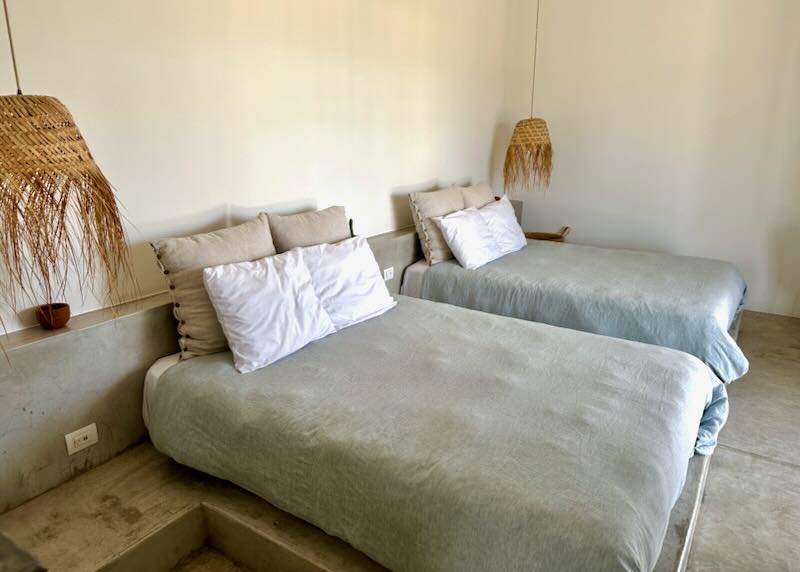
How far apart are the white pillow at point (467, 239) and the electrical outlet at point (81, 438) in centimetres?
217

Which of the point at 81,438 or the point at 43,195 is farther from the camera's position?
the point at 81,438

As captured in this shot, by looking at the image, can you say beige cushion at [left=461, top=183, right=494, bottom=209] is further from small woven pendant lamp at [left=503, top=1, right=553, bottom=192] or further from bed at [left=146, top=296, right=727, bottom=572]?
bed at [left=146, top=296, right=727, bottom=572]

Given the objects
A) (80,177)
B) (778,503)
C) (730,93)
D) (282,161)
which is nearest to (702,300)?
(778,503)

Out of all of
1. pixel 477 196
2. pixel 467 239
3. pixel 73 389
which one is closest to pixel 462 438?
pixel 73 389

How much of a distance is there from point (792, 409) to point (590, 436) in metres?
1.87

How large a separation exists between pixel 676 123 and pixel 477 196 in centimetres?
167

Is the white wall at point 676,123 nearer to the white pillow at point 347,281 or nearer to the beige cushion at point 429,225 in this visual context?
the beige cushion at point 429,225

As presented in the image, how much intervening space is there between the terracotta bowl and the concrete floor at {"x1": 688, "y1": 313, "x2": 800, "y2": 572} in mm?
2336

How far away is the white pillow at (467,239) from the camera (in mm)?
3408

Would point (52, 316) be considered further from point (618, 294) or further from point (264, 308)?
point (618, 294)

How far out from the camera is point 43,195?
59.9 inches

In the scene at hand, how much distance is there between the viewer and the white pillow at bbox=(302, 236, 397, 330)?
2.42 metres

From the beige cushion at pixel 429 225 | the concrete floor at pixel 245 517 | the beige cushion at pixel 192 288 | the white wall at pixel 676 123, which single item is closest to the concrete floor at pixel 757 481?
the concrete floor at pixel 245 517

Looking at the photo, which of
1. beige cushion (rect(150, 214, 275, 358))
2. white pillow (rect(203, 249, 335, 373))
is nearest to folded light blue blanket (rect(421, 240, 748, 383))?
white pillow (rect(203, 249, 335, 373))
